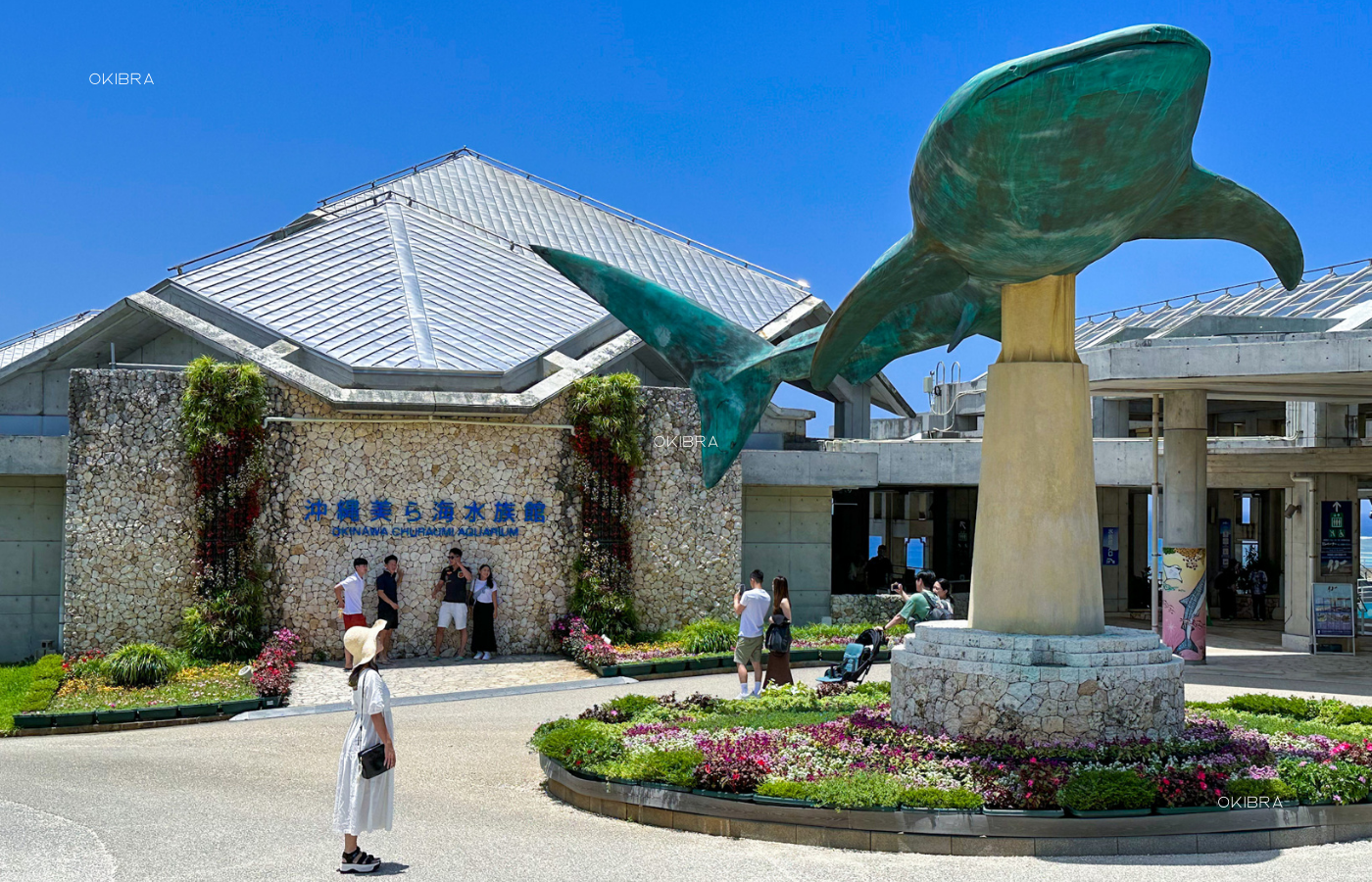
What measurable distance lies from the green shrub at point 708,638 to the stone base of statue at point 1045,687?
8.21m

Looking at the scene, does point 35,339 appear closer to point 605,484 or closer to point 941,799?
point 605,484

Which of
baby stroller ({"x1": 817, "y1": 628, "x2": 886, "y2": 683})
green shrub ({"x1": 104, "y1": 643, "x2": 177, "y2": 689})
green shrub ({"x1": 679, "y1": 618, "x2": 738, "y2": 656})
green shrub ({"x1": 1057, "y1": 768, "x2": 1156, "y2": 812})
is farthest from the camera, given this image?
green shrub ({"x1": 679, "y1": 618, "x2": 738, "y2": 656})

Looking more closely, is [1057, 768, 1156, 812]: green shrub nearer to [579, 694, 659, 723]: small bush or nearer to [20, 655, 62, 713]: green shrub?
[579, 694, 659, 723]: small bush

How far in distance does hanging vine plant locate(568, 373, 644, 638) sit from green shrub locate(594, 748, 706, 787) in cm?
971

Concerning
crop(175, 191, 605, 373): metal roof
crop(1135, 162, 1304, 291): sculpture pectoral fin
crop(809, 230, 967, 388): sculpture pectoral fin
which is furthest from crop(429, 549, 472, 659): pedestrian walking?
crop(1135, 162, 1304, 291): sculpture pectoral fin

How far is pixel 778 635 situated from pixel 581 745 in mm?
4396

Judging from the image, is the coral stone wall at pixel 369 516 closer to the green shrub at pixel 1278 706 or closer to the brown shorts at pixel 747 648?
the brown shorts at pixel 747 648

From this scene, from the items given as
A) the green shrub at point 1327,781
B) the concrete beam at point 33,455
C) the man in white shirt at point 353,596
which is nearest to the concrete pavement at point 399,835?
the green shrub at point 1327,781

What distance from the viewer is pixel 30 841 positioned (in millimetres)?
8727

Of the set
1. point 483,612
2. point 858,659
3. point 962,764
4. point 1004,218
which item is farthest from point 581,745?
point 483,612

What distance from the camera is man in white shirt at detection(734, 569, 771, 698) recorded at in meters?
14.3

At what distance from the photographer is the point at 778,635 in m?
14.5

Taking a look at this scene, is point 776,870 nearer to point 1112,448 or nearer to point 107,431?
point 107,431

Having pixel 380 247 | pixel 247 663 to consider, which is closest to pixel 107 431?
pixel 247 663
